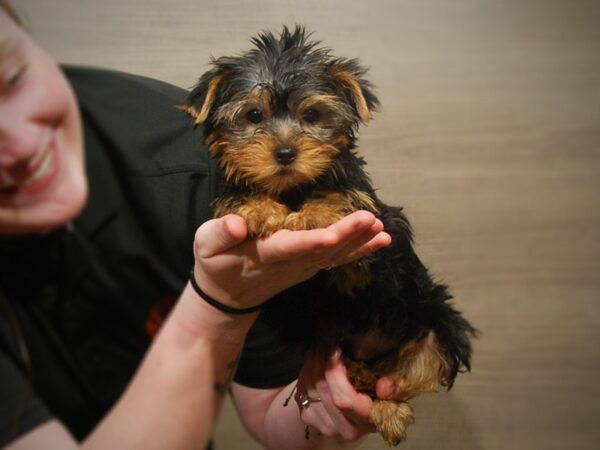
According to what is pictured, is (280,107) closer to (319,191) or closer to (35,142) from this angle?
(319,191)

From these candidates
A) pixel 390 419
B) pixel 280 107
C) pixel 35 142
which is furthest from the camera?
pixel 390 419

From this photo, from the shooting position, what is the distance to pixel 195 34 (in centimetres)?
77

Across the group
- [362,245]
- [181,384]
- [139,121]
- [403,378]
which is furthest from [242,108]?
[403,378]

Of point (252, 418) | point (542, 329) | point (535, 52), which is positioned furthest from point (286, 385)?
point (535, 52)

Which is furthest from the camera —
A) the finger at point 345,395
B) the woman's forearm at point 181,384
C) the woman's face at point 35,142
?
the finger at point 345,395

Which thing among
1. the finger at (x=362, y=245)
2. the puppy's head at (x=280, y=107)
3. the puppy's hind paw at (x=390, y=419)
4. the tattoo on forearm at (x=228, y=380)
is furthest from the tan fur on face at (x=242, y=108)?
the puppy's hind paw at (x=390, y=419)

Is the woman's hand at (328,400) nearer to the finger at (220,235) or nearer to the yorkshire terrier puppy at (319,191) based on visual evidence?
Answer: the yorkshire terrier puppy at (319,191)

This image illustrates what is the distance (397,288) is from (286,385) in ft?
0.77

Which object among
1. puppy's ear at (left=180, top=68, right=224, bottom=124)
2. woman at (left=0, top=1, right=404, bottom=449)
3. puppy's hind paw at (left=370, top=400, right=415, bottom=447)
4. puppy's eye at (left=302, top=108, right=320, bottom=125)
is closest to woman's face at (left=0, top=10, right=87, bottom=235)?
woman at (left=0, top=1, right=404, bottom=449)

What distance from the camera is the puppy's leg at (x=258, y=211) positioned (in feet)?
2.44

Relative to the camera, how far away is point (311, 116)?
79 cm

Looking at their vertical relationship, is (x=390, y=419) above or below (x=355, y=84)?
A: below

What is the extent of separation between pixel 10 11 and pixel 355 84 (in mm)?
446

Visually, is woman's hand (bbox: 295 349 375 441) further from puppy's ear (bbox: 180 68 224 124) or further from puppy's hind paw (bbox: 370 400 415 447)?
puppy's ear (bbox: 180 68 224 124)
